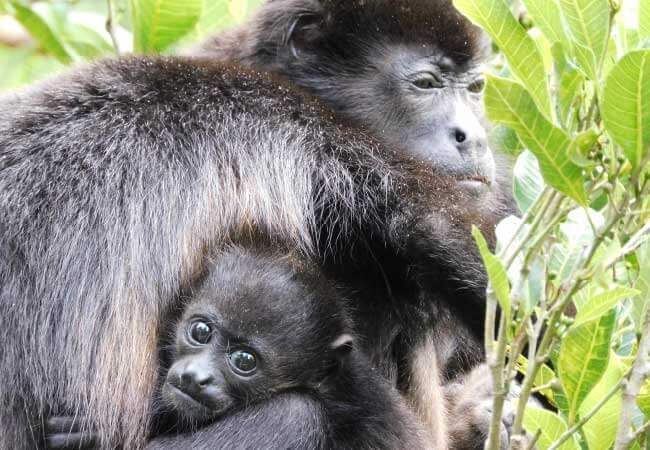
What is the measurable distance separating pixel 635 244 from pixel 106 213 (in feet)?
5.65

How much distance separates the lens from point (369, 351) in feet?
12.4

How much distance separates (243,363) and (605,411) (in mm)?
1327

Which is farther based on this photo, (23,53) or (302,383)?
(23,53)

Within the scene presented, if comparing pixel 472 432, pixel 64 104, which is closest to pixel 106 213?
pixel 64 104

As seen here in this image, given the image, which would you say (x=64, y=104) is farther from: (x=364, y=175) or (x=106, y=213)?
(x=364, y=175)

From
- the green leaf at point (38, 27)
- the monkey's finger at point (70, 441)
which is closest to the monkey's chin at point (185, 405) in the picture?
the monkey's finger at point (70, 441)

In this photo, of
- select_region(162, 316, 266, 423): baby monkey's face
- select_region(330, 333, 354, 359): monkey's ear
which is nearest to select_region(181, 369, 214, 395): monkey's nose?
select_region(162, 316, 266, 423): baby monkey's face

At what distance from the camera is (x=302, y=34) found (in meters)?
4.20

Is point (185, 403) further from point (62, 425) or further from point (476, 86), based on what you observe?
point (476, 86)

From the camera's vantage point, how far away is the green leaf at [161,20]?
4.10 metres

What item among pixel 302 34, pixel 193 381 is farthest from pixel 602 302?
pixel 302 34

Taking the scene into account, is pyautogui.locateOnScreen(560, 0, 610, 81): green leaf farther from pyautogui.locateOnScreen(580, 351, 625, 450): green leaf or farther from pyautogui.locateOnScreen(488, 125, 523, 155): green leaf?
pyautogui.locateOnScreen(488, 125, 523, 155): green leaf

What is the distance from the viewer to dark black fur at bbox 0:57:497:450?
313 centimetres

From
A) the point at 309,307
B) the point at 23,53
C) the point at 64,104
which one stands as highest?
the point at 64,104
